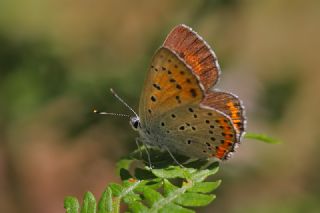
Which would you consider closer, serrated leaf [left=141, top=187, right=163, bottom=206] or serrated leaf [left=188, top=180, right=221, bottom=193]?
serrated leaf [left=141, top=187, right=163, bottom=206]

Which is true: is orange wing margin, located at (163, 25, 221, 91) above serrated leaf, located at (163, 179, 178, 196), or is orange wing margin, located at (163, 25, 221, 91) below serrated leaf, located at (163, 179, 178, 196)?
above

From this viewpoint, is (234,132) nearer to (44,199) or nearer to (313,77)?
(44,199)

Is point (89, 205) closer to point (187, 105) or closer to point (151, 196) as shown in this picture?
point (151, 196)

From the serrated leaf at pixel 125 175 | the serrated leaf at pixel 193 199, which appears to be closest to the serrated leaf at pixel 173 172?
the serrated leaf at pixel 125 175

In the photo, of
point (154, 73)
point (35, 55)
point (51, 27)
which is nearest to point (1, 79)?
point (35, 55)

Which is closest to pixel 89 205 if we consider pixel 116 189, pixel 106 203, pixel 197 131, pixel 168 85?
pixel 106 203

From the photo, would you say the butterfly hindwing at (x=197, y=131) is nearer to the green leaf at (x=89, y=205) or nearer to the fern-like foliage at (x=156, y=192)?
the fern-like foliage at (x=156, y=192)

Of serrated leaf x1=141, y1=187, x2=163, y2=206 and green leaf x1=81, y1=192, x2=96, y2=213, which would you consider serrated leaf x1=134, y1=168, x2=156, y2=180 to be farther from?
green leaf x1=81, y1=192, x2=96, y2=213

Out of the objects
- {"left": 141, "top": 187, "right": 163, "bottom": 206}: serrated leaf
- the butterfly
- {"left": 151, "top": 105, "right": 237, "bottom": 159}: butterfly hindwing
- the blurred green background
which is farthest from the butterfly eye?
{"left": 141, "top": 187, "right": 163, "bottom": 206}: serrated leaf
